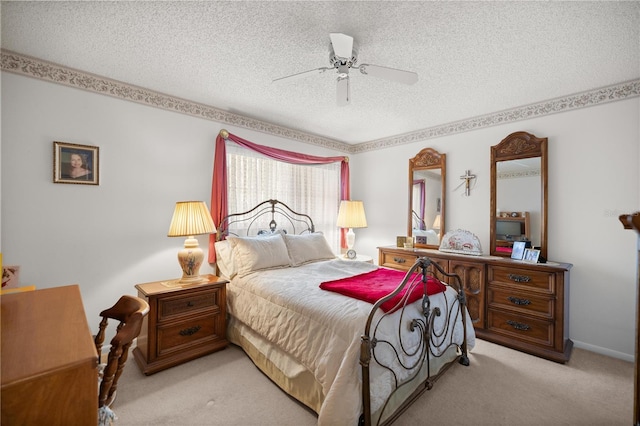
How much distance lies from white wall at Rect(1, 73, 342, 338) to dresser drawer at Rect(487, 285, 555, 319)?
10.9 ft

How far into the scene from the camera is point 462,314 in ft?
8.36

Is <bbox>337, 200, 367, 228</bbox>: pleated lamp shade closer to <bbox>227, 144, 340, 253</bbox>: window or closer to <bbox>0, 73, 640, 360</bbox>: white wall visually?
<bbox>227, 144, 340, 253</bbox>: window

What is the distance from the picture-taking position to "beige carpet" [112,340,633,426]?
1.88 m

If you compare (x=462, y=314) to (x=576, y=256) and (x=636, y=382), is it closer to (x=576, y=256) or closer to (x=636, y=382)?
(x=576, y=256)

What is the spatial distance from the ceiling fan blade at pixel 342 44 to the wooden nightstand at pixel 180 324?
231 cm

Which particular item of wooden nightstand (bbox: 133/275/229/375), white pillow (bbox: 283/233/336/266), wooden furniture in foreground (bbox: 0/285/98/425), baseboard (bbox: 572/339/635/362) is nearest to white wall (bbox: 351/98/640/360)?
baseboard (bbox: 572/339/635/362)

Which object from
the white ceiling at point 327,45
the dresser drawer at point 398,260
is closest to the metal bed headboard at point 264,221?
the dresser drawer at point 398,260

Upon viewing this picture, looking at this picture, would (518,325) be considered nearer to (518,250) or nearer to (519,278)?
(519,278)

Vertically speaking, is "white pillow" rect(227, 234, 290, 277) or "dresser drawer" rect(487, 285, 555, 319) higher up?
"white pillow" rect(227, 234, 290, 277)

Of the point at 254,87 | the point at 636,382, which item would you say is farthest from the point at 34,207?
the point at 636,382

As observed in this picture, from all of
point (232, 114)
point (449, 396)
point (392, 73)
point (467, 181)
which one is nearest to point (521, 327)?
point (449, 396)

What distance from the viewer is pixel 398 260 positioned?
13.0ft

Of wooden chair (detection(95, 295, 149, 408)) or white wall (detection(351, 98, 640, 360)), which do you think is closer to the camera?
wooden chair (detection(95, 295, 149, 408))

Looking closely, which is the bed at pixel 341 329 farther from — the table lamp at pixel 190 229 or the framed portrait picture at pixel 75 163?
the framed portrait picture at pixel 75 163
